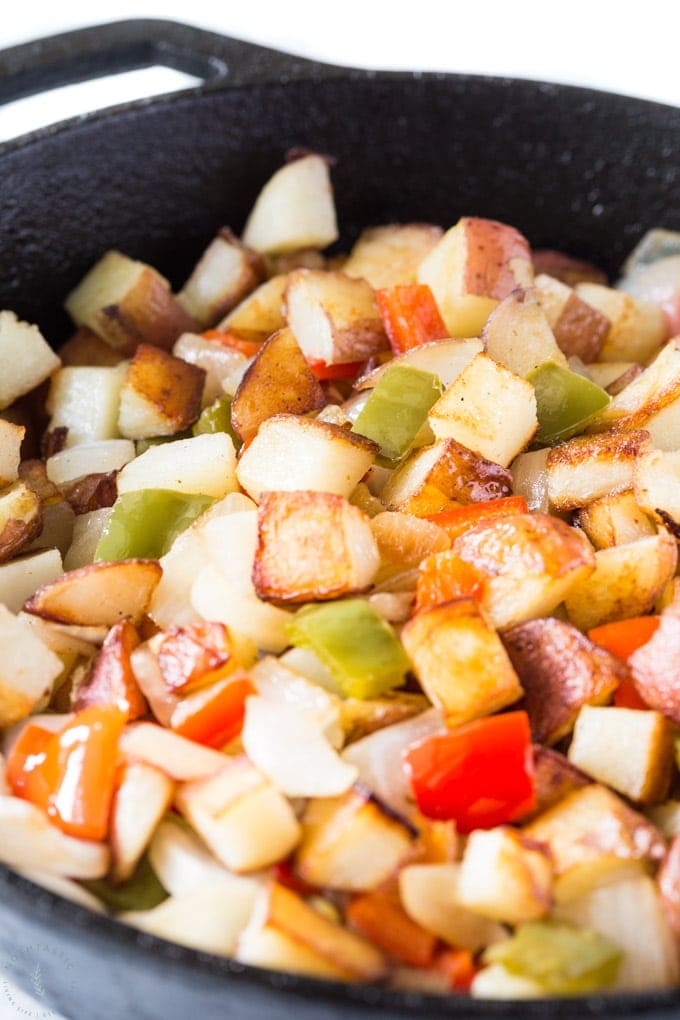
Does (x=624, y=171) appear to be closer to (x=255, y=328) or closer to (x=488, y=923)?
(x=255, y=328)

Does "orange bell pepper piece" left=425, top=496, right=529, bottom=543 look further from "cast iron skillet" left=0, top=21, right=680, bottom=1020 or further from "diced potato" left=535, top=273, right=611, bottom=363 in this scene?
"cast iron skillet" left=0, top=21, right=680, bottom=1020

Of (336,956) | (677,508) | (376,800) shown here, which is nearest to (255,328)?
(677,508)

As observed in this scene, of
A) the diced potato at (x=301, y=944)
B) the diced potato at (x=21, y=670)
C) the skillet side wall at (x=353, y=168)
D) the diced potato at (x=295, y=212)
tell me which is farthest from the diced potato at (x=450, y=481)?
the skillet side wall at (x=353, y=168)

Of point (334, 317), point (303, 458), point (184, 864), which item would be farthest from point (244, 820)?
point (334, 317)

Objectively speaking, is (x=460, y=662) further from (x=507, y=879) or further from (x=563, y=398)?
(x=563, y=398)

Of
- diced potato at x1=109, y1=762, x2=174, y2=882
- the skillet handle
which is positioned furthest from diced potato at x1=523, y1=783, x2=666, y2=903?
the skillet handle

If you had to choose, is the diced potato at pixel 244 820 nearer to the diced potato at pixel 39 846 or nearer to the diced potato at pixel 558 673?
the diced potato at pixel 39 846
